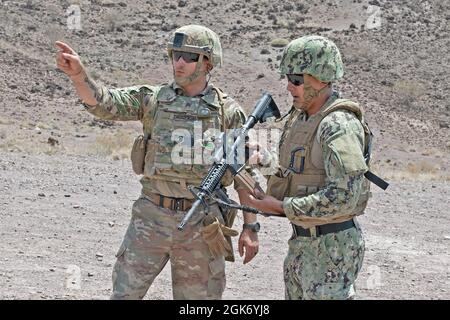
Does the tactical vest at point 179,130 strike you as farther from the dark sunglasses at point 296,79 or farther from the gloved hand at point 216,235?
the dark sunglasses at point 296,79

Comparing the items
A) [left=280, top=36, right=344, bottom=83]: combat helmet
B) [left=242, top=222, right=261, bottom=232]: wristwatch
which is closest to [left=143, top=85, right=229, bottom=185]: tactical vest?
[left=242, top=222, right=261, bottom=232]: wristwatch

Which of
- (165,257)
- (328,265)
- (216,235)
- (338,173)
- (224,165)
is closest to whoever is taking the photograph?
(338,173)

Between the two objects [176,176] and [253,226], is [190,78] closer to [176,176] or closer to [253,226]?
[176,176]

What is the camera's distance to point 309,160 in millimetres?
4293

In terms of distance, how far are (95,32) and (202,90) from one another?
26.6 m

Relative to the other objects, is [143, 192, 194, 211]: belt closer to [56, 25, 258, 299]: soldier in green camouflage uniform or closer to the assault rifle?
[56, 25, 258, 299]: soldier in green camouflage uniform

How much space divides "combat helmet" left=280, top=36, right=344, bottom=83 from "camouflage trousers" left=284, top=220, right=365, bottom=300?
2.21 feet

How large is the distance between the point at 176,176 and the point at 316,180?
1046 millimetres

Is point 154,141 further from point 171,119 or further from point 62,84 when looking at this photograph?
point 62,84

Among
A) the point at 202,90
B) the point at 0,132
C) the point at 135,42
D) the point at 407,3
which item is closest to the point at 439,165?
the point at 0,132

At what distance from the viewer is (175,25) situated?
32.0 metres

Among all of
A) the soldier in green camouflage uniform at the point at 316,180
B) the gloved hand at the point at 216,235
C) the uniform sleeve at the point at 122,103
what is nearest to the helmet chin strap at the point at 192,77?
the uniform sleeve at the point at 122,103

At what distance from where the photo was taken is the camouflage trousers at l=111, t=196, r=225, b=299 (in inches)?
198

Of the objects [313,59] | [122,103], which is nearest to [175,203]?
[122,103]
